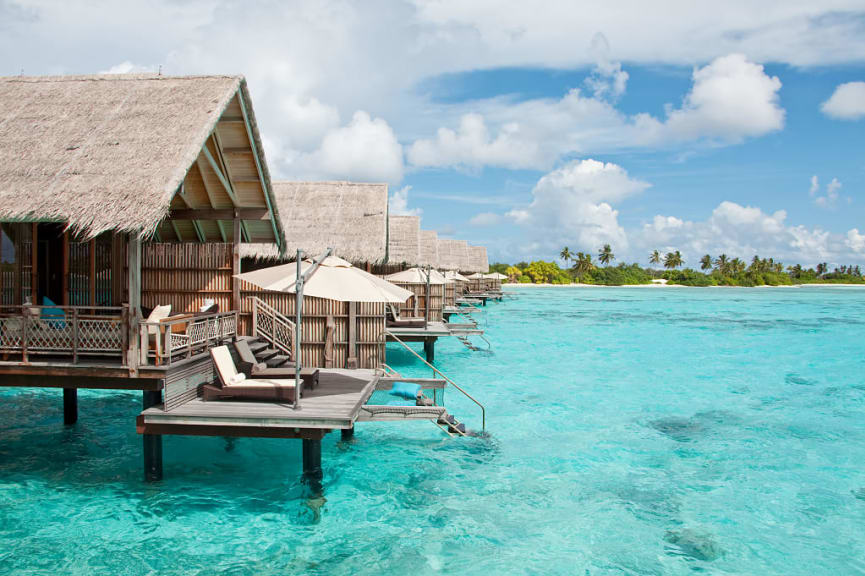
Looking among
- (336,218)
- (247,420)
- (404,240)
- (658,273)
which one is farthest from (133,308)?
(658,273)

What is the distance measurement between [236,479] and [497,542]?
401 centimetres

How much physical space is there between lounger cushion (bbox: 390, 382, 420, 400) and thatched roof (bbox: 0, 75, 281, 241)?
4.58 metres

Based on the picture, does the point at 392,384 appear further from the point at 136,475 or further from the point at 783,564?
the point at 783,564

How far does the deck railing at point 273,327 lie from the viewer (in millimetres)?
12992

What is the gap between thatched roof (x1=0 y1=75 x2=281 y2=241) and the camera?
8.03 metres

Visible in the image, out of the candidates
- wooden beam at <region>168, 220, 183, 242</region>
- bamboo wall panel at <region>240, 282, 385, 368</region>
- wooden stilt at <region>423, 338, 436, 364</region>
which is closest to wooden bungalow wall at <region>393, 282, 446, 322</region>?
wooden stilt at <region>423, 338, 436, 364</region>

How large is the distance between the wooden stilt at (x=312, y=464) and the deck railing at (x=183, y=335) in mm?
2127

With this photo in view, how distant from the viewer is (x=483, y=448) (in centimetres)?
1134

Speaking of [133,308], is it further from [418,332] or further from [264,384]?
[418,332]

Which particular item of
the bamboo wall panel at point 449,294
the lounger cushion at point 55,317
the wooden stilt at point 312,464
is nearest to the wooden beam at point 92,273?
the lounger cushion at point 55,317

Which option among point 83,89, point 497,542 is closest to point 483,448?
point 497,542

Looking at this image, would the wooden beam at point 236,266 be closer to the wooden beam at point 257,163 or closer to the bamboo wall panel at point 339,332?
the wooden beam at point 257,163

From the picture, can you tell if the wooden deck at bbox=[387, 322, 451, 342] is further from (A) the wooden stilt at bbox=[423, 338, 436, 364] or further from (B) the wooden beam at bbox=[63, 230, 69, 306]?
(B) the wooden beam at bbox=[63, 230, 69, 306]

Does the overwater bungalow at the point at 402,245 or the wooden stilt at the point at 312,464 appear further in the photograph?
the overwater bungalow at the point at 402,245
